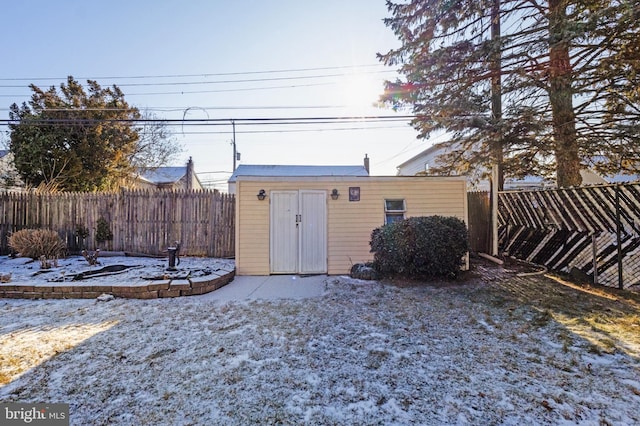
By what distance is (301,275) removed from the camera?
6.36 meters

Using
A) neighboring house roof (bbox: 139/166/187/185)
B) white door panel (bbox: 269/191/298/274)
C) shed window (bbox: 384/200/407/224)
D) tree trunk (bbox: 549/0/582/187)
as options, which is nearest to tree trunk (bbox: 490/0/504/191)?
tree trunk (bbox: 549/0/582/187)

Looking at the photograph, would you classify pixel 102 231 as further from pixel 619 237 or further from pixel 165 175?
pixel 165 175

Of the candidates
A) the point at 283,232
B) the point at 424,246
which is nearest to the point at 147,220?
the point at 283,232

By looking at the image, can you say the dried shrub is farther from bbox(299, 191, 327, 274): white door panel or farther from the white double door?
bbox(299, 191, 327, 274): white door panel

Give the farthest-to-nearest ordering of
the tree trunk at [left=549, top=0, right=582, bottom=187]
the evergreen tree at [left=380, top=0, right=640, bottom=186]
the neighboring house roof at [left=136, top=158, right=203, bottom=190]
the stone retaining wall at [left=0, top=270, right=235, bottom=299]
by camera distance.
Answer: the neighboring house roof at [left=136, top=158, right=203, bottom=190]
the evergreen tree at [left=380, top=0, right=640, bottom=186]
the tree trunk at [left=549, top=0, right=582, bottom=187]
the stone retaining wall at [left=0, top=270, right=235, bottom=299]

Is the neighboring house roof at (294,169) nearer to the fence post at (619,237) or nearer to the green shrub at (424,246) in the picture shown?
the green shrub at (424,246)

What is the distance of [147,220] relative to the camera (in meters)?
7.80

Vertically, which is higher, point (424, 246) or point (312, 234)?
point (312, 234)

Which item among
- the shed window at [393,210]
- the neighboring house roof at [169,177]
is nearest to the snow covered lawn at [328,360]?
the shed window at [393,210]

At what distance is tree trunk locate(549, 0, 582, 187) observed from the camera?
5.69 m

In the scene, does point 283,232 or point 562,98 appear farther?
point 283,232

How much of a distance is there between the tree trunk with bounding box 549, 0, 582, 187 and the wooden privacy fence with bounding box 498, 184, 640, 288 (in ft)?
3.71

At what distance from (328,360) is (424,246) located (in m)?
3.38

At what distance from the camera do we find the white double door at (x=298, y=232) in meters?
6.40
